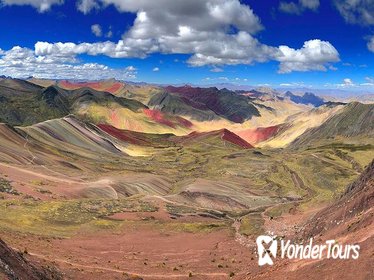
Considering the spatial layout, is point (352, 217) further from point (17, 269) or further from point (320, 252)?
point (17, 269)

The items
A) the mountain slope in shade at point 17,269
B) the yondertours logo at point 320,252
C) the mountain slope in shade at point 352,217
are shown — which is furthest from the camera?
the mountain slope in shade at point 352,217

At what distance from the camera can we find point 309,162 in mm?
169375

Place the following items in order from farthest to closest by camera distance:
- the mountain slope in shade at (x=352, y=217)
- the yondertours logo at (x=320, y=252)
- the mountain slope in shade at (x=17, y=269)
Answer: the mountain slope in shade at (x=352, y=217), the yondertours logo at (x=320, y=252), the mountain slope in shade at (x=17, y=269)

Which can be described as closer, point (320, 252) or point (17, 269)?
point (17, 269)

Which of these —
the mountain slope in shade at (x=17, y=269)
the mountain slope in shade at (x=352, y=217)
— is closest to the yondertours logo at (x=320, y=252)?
the mountain slope in shade at (x=352, y=217)

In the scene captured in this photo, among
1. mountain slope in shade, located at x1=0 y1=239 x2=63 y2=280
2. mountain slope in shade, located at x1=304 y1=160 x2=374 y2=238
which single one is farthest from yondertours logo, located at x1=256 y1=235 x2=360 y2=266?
mountain slope in shade, located at x1=0 y1=239 x2=63 y2=280

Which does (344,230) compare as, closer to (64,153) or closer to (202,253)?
(202,253)

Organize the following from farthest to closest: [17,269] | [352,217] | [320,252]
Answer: [352,217], [320,252], [17,269]

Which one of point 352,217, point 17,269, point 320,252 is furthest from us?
point 352,217

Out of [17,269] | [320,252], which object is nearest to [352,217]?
[320,252]

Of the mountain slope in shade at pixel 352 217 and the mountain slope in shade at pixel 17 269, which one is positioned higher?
the mountain slope in shade at pixel 352 217

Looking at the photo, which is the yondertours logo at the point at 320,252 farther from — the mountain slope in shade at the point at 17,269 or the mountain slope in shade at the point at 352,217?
the mountain slope in shade at the point at 17,269

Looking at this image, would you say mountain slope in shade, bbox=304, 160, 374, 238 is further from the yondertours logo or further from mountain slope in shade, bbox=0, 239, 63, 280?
mountain slope in shade, bbox=0, 239, 63, 280

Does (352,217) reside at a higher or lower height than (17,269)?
higher
